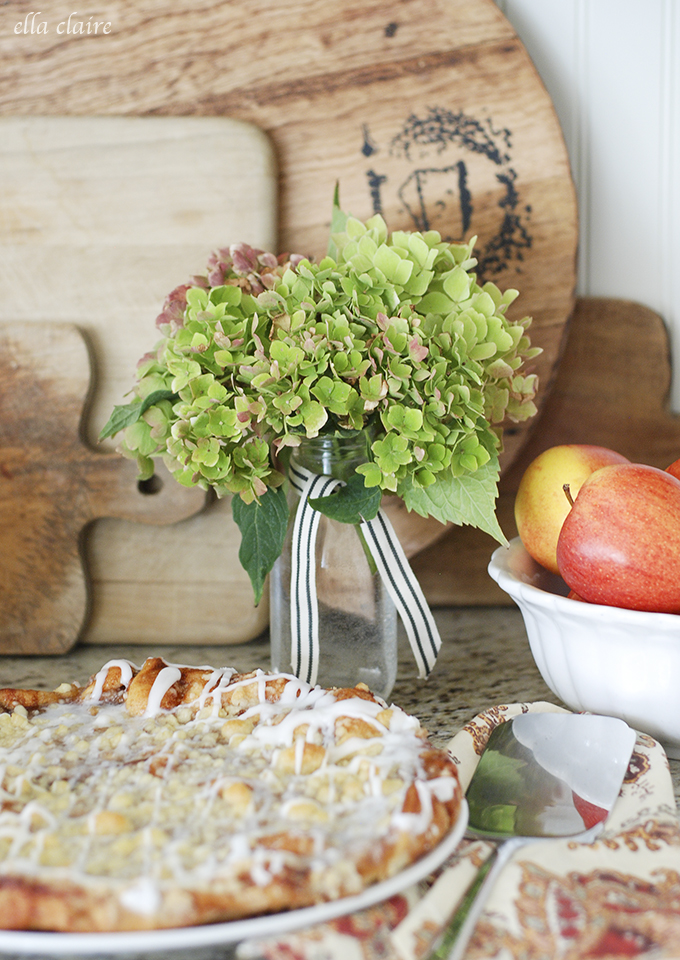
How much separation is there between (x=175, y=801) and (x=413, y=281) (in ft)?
1.38

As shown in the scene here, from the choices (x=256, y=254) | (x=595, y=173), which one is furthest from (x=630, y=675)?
(x=595, y=173)

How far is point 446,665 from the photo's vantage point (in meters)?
0.89

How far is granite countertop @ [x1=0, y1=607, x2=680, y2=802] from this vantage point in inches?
31.2

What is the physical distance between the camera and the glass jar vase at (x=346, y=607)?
758mm

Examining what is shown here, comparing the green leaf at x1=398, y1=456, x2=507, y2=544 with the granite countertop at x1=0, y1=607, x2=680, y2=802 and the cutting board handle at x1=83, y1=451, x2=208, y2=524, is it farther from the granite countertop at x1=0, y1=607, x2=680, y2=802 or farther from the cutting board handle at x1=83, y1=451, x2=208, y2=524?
the cutting board handle at x1=83, y1=451, x2=208, y2=524

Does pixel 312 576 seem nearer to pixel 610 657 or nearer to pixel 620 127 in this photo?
pixel 610 657

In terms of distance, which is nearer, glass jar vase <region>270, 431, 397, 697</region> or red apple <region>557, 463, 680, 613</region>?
red apple <region>557, 463, 680, 613</region>

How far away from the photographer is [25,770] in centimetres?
52

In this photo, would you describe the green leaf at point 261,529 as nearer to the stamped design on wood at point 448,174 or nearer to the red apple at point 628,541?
the red apple at point 628,541

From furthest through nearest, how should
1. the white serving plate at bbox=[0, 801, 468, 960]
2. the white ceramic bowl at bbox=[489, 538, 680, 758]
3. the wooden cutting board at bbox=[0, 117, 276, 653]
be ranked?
1. the wooden cutting board at bbox=[0, 117, 276, 653]
2. the white ceramic bowl at bbox=[489, 538, 680, 758]
3. the white serving plate at bbox=[0, 801, 468, 960]

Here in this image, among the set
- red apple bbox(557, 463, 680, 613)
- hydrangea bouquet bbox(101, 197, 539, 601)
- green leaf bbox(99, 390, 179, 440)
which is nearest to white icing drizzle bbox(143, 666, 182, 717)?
hydrangea bouquet bbox(101, 197, 539, 601)

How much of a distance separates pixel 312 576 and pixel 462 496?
15 cm

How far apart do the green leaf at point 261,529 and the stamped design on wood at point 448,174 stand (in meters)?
0.41

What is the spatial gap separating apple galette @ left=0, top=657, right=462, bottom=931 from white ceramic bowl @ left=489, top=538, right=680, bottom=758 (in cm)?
17
